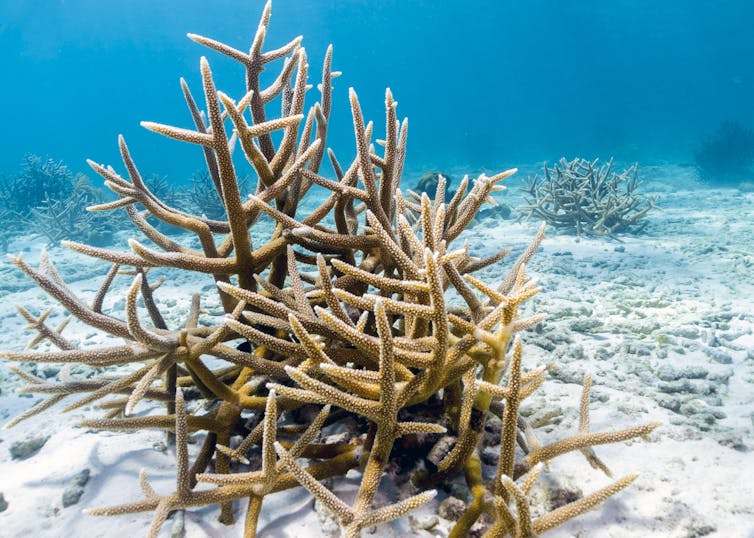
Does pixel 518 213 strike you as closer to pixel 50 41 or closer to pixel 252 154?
pixel 252 154

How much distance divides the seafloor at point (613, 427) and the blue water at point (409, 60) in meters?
70.0

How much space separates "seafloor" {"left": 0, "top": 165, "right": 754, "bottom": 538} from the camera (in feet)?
6.26

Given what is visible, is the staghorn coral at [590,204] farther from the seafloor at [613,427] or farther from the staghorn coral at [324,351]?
the staghorn coral at [324,351]

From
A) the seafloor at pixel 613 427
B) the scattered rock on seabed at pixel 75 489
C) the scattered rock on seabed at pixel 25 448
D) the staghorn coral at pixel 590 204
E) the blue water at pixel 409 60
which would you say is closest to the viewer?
the seafloor at pixel 613 427

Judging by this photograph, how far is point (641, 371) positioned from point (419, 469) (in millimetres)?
2029

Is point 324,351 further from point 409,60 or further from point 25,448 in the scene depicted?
point 409,60

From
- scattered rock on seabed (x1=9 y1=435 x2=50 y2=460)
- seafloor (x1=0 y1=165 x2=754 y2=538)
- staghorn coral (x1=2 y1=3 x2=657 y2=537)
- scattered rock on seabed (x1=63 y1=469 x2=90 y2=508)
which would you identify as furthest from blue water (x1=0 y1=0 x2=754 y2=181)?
staghorn coral (x1=2 y1=3 x2=657 y2=537)

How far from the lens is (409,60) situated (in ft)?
403

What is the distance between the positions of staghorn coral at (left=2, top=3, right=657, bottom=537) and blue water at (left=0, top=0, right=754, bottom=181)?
233ft

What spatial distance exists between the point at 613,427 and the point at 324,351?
5.87 feet

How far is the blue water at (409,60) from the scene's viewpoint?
79188 mm

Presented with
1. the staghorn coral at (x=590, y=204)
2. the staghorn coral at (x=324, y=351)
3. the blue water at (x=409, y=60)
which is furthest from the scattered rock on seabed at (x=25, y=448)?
the blue water at (x=409, y=60)

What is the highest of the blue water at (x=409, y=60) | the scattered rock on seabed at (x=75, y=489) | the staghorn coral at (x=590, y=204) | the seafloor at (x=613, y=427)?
the blue water at (x=409, y=60)

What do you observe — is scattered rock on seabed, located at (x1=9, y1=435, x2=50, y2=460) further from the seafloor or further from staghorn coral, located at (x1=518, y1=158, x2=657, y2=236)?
staghorn coral, located at (x1=518, y1=158, x2=657, y2=236)
